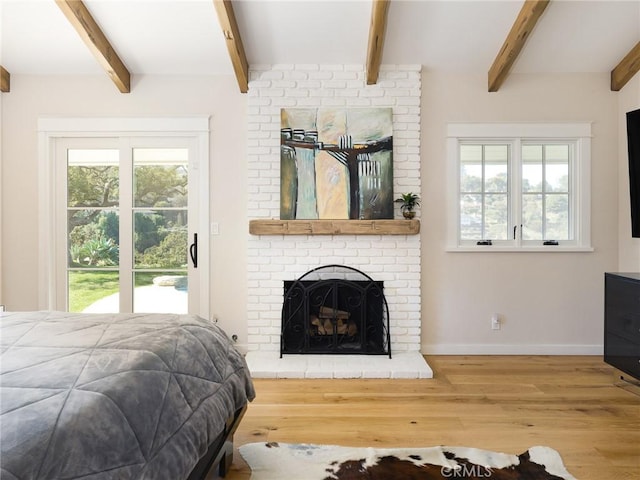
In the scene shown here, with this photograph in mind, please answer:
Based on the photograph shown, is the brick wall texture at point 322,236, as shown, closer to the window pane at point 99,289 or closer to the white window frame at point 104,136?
the white window frame at point 104,136

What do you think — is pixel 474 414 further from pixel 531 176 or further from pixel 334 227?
pixel 531 176

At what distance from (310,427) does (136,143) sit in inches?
109

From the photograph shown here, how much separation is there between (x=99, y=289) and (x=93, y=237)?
475mm

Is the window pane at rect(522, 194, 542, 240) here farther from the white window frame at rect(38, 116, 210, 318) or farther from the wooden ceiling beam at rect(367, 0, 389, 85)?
the white window frame at rect(38, 116, 210, 318)

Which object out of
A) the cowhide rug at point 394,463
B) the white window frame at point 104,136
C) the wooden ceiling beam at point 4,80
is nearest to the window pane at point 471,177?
the cowhide rug at point 394,463

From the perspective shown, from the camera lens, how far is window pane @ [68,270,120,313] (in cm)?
337

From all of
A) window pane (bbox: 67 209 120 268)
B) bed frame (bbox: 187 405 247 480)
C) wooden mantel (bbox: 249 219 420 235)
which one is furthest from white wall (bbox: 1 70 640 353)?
bed frame (bbox: 187 405 247 480)

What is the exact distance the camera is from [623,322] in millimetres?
2613

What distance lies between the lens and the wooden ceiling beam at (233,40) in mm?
2514

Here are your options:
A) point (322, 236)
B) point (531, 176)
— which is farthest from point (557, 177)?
point (322, 236)

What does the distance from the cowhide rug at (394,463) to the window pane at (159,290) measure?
73.4 inches

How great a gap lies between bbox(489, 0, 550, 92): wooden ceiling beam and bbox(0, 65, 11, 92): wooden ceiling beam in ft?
13.8

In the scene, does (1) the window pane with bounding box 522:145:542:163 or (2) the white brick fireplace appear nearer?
(2) the white brick fireplace
